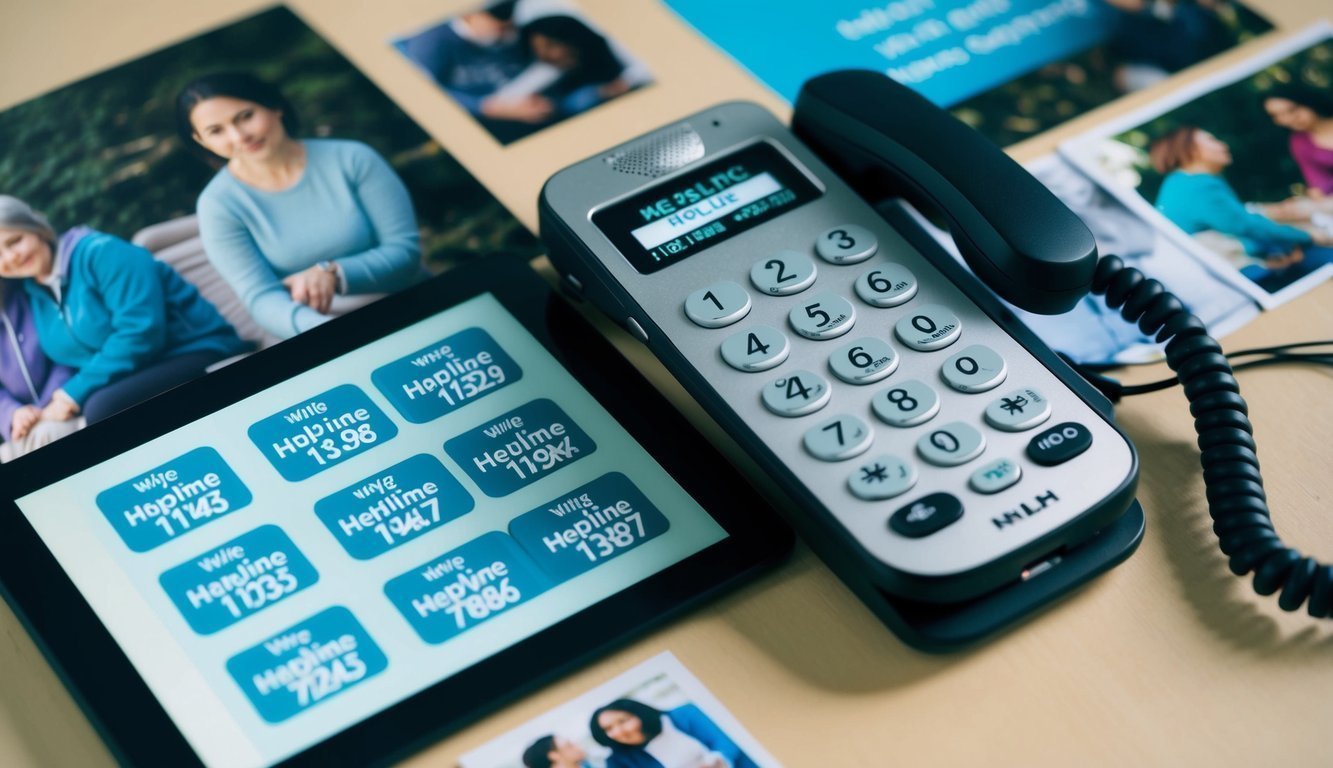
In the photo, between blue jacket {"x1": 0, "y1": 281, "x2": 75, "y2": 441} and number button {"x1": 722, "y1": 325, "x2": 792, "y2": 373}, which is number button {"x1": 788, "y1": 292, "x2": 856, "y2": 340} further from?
blue jacket {"x1": 0, "y1": 281, "x2": 75, "y2": 441}

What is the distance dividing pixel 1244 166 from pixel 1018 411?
300 millimetres

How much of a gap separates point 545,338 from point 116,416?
195 millimetres

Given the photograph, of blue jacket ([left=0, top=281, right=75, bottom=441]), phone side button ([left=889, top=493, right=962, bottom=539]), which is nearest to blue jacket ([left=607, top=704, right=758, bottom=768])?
phone side button ([left=889, top=493, right=962, bottom=539])

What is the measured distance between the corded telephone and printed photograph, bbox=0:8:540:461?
0.37 feet

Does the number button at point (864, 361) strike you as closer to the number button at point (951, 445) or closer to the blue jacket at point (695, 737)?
the number button at point (951, 445)

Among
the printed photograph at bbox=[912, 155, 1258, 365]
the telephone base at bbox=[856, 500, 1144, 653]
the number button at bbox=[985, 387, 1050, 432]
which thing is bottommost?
the telephone base at bbox=[856, 500, 1144, 653]

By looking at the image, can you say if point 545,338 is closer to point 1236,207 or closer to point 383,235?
point 383,235

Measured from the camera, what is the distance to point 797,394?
1.77ft

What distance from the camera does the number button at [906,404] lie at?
53 cm

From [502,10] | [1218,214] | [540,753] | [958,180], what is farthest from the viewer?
[502,10]

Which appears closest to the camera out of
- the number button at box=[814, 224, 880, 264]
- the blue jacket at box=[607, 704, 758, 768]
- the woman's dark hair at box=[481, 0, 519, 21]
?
the blue jacket at box=[607, 704, 758, 768]

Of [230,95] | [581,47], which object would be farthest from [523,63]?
[230,95]

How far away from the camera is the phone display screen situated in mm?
A: 598

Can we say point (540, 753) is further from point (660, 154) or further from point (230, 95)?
point (230, 95)
